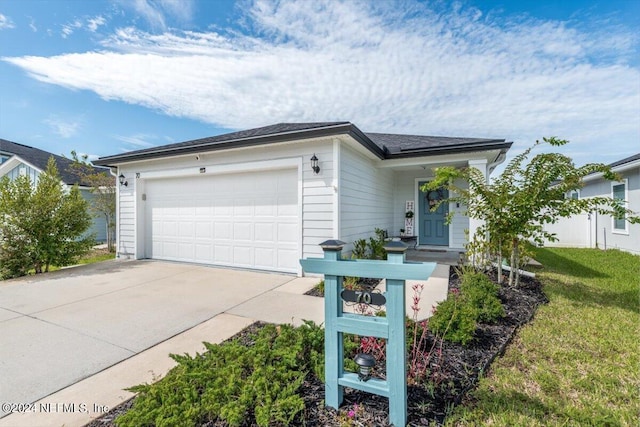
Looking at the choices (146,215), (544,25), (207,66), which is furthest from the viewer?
(146,215)

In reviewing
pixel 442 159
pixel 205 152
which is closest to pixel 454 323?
pixel 442 159

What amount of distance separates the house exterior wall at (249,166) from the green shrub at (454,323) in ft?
9.03

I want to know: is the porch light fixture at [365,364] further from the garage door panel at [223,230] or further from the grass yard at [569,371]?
the garage door panel at [223,230]

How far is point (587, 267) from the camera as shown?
21.6 ft

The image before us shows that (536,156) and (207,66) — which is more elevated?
(207,66)

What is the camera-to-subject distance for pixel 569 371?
2260 mm

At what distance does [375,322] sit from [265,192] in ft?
16.0

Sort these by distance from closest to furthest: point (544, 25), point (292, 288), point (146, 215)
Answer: point (292, 288), point (544, 25), point (146, 215)

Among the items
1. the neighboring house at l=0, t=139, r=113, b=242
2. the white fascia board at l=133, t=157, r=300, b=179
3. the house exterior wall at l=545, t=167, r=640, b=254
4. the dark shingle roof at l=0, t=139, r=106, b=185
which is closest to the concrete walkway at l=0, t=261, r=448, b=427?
the white fascia board at l=133, t=157, r=300, b=179

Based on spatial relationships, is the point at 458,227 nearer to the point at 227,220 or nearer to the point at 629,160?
the point at 629,160

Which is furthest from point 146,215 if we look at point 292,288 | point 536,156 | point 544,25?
point 544,25

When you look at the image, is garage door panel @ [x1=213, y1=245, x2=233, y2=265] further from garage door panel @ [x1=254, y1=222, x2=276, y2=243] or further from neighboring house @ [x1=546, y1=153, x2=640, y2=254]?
neighboring house @ [x1=546, y1=153, x2=640, y2=254]

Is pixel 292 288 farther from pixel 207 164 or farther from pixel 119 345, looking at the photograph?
pixel 207 164

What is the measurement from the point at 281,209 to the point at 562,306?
4.75m
